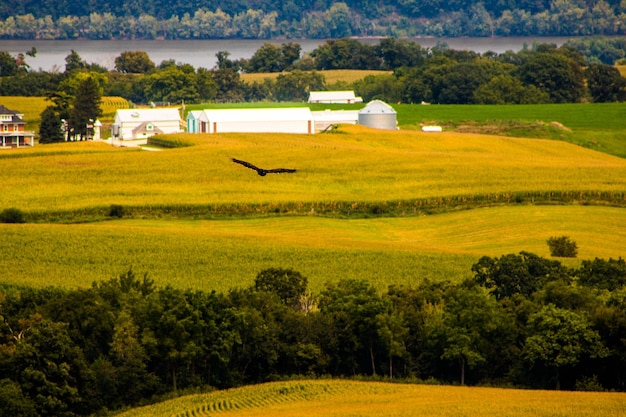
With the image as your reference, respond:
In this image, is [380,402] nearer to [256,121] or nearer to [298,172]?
[298,172]

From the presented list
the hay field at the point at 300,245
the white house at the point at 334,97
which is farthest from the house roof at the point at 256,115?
the hay field at the point at 300,245

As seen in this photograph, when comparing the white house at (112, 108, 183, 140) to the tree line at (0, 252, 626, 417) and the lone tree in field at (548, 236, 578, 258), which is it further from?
the tree line at (0, 252, 626, 417)

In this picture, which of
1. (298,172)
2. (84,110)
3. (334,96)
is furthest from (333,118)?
(298,172)

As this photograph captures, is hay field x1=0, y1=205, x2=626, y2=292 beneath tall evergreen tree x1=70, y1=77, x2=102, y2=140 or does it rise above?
beneath

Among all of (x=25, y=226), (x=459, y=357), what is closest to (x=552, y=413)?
(x=459, y=357)

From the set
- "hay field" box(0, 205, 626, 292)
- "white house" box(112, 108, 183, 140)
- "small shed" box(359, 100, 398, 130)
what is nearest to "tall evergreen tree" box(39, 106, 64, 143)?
"white house" box(112, 108, 183, 140)

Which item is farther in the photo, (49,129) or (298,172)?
(49,129)

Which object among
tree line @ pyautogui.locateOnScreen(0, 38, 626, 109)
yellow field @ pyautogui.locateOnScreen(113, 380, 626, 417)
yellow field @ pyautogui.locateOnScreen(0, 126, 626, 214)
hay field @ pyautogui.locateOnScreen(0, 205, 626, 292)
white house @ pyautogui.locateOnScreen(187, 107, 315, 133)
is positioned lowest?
yellow field @ pyautogui.locateOnScreen(113, 380, 626, 417)
